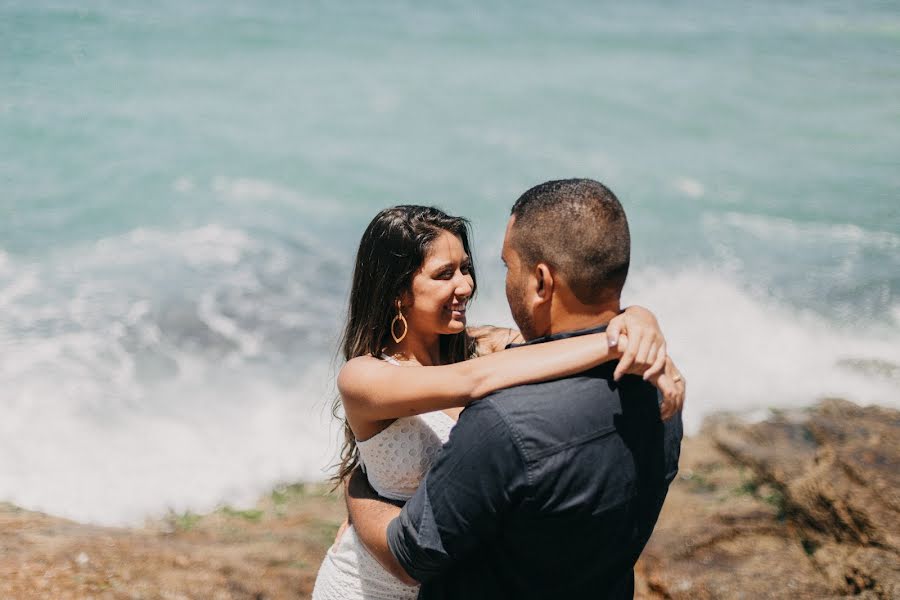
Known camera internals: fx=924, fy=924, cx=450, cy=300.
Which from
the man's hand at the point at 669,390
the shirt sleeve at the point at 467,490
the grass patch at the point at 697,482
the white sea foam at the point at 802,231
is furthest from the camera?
the white sea foam at the point at 802,231

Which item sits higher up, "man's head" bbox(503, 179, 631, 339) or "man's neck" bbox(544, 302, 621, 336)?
"man's head" bbox(503, 179, 631, 339)

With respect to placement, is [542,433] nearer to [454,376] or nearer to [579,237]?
[454,376]

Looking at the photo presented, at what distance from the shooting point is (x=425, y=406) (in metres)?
2.30

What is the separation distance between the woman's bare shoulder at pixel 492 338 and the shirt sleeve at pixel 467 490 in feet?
3.69

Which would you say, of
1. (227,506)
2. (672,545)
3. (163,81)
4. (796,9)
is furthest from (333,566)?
(796,9)

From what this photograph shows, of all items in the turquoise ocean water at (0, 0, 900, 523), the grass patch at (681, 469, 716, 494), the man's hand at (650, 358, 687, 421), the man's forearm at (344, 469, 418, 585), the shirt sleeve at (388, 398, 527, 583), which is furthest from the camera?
the turquoise ocean water at (0, 0, 900, 523)

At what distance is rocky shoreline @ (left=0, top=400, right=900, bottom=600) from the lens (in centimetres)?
384

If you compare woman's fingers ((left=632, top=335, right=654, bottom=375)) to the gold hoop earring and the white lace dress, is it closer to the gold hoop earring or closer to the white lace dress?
the white lace dress

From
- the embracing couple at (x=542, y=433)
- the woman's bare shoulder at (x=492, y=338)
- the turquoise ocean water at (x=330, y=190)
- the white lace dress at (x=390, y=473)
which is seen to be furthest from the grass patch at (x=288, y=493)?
the embracing couple at (x=542, y=433)

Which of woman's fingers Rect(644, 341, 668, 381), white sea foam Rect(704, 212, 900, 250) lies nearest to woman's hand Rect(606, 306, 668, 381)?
woman's fingers Rect(644, 341, 668, 381)

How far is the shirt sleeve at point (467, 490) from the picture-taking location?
195cm

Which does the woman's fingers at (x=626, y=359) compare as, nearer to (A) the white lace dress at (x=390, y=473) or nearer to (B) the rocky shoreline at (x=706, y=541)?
(A) the white lace dress at (x=390, y=473)

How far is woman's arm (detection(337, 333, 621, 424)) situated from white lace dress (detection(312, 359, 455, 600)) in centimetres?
8

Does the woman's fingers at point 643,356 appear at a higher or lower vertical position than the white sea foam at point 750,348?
higher
